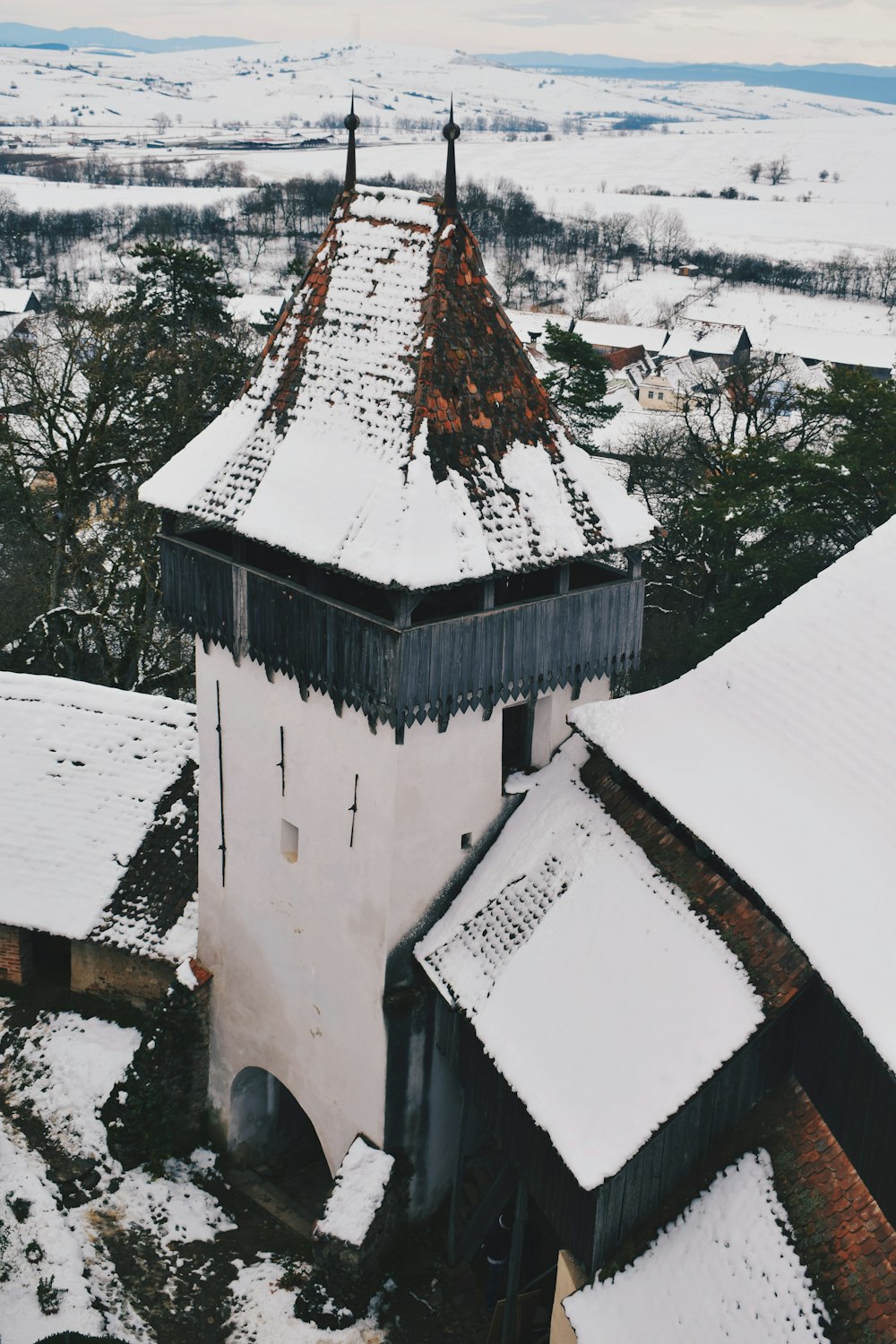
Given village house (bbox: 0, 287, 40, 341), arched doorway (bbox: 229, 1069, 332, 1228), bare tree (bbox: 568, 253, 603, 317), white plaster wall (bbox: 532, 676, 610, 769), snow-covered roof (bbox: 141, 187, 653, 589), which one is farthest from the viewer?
bare tree (bbox: 568, 253, 603, 317)

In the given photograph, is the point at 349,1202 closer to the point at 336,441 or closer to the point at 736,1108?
the point at 736,1108

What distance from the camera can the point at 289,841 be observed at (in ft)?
50.6

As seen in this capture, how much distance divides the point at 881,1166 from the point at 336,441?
864 cm

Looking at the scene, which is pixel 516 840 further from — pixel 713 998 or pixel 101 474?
pixel 101 474

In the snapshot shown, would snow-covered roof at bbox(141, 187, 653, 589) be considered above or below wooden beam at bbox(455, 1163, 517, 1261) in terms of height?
above

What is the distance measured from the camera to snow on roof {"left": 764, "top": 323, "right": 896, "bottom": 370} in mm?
87375

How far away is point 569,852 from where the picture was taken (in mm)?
14148

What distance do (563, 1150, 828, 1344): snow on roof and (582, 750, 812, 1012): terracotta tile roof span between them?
5.49ft

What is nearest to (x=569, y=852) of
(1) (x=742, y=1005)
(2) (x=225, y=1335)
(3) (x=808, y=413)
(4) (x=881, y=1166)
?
(1) (x=742, y=1005)

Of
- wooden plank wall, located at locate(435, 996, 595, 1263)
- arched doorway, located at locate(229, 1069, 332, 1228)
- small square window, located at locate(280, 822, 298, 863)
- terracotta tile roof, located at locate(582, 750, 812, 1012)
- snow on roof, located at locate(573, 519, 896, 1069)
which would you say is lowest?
arched doorway, located at locate(229, 1069, 332, 1228)

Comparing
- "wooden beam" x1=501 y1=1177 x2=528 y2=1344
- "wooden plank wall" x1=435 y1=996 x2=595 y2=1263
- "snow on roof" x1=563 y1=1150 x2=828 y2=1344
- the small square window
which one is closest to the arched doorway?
the small square window

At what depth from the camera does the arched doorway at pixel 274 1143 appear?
55.7 ft

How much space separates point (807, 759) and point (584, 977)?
3.10m

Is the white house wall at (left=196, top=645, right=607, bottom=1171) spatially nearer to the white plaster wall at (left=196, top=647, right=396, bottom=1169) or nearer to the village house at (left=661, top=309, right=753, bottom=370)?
the white plaster wall at (left=196, top=647, right=396, bottom=1169)
